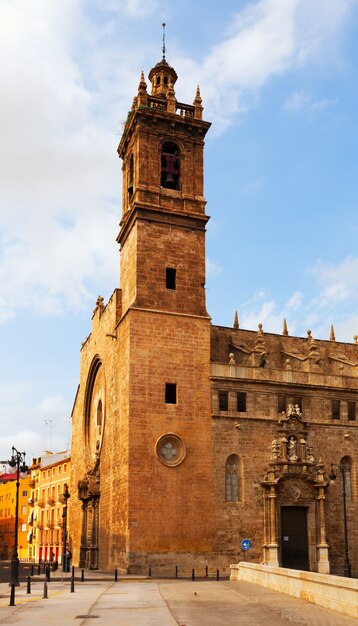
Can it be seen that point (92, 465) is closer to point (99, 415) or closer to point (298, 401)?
point (99, 415)

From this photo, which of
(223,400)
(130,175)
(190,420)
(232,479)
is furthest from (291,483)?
(130,175)

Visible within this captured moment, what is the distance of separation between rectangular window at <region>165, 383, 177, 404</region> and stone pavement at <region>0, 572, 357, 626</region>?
11.8 metres

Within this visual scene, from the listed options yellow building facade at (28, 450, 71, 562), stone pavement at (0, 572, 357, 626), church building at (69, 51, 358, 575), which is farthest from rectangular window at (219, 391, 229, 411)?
yellow building facade at (28, 450, 71, 562)

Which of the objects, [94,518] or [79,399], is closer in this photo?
[94,518]

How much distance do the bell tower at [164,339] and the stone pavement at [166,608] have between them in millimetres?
8628

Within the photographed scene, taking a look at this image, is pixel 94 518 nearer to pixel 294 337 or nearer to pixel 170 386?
pixel 170 386

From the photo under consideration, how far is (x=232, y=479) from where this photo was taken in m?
35.5

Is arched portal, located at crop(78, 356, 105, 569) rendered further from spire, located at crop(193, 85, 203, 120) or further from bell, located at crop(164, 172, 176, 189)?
spire, located at crop(193, 85, 203, 120)

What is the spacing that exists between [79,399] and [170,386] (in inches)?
665

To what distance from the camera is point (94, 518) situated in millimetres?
40875

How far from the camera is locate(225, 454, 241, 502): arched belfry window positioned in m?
35.2

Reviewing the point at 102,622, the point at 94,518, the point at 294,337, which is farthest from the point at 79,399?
the point at 102,622

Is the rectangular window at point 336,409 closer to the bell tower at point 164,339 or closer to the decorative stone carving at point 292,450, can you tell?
the decorative stone carving at point 292,450

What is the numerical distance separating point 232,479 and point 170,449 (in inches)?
145
